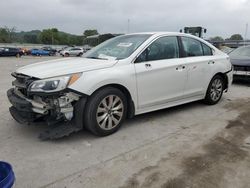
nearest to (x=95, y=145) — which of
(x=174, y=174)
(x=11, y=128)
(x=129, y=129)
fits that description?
(x=129, y=129)

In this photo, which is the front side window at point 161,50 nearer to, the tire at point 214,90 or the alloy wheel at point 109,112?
the alloy wheel at point 109,112

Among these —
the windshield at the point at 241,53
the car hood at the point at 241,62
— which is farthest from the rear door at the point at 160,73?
the windshield at the point at 241,53

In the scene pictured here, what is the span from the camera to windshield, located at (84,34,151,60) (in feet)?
15.0

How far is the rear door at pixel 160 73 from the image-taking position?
450 centimetres

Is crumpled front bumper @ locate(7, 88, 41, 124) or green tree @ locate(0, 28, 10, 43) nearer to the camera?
crumpled front bumper @ locate(7, 88, 41, 124)

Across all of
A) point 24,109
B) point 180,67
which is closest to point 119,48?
point 180,67

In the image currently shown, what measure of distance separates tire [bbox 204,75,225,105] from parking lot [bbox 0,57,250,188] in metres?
0.86

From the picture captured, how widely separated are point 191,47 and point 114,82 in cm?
217

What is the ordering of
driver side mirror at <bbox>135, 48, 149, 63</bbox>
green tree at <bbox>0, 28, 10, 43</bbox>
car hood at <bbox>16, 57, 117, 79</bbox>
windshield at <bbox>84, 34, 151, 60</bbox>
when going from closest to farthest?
1. car hood at <bbox>16, 57, 117, 79</bbox>
2. driver side mirror at <bbox>135, 48, 149, 63</bbox>
3. windshield at <bbox>84, 34, 151, 60</bbox>
4. green tree at <bbox>0, 28, 10, 43</bbox>

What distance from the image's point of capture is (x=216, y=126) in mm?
4715

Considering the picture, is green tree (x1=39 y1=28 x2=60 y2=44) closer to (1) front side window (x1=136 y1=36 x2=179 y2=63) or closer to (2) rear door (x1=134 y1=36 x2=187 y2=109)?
(1) front side window (x1=136 y1=36 x2=179 y2=63)

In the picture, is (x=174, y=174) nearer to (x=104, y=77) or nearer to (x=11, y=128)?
(x=104, y=77)

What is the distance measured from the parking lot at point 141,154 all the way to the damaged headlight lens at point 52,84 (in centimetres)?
79

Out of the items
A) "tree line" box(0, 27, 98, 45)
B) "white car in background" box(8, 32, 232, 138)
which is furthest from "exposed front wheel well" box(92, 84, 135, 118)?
"tree line" box(0, 27, 98, 45)
